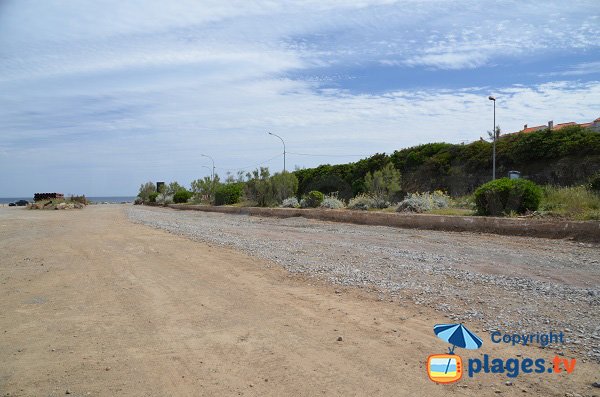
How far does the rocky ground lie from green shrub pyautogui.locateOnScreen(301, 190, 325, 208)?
13909mm

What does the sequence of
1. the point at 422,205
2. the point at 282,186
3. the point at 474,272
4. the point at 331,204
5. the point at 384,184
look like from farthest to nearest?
1. the point at 282,186
2. the point at 331,204
3. the point at 384,184
4. the point at 422,205
5. the point at 474,272

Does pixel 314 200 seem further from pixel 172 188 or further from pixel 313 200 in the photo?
pixel 172 188

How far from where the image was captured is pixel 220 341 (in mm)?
5207

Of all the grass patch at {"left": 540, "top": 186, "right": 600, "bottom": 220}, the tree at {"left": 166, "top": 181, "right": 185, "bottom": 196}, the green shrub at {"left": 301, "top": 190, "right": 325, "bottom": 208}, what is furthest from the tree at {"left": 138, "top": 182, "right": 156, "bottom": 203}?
the grass patch at {"left": 540, "top": 186, "right": 600, "bottom": 220}

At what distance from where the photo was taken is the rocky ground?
5715 mm

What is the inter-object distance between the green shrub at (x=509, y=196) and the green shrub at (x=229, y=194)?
27435 mm

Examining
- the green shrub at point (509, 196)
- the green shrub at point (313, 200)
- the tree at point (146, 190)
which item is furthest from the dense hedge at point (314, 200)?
the tree at point (146, 190)

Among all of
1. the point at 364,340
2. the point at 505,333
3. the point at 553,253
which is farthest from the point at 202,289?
the point at 553,253

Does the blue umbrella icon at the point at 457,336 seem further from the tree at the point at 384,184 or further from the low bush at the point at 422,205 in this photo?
the tree at the point at 384,184

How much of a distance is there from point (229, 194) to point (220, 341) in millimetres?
37811

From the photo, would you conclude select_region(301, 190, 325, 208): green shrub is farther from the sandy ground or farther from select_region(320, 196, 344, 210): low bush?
the sandy ground

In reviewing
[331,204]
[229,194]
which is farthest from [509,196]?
[229,194]

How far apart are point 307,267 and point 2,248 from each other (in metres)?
8.88

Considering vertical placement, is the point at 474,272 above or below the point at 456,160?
below
